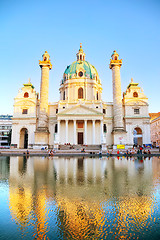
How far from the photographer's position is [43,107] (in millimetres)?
46250

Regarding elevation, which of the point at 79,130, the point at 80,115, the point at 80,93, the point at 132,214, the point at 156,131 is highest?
the point at 80,93

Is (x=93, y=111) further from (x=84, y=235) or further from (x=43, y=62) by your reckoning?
(x=84, y=235)

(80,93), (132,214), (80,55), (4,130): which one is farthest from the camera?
(4,130)

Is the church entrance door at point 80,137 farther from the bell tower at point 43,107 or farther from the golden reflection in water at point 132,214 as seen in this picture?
the golden reflection in water at point 132,214

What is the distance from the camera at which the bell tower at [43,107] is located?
44094mm

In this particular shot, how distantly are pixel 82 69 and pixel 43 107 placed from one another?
20.6m

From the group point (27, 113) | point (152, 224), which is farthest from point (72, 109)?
point (152, 224)

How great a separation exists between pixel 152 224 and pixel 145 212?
776 mm

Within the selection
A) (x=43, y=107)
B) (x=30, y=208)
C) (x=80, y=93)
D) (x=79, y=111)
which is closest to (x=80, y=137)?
(x=79, y=111)

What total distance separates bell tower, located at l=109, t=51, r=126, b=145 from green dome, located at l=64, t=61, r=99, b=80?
9.96 meters

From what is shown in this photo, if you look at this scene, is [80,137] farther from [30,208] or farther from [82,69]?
[30,208]

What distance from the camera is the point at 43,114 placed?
45.9 metres

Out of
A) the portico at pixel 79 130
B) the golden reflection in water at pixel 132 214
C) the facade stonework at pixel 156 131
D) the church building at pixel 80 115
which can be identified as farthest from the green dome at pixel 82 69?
the golden reflection in water at pixel 132 214

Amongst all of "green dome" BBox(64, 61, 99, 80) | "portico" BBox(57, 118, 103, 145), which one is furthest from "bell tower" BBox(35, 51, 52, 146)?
"green dome" BBox(64, 61, 99, 80)
